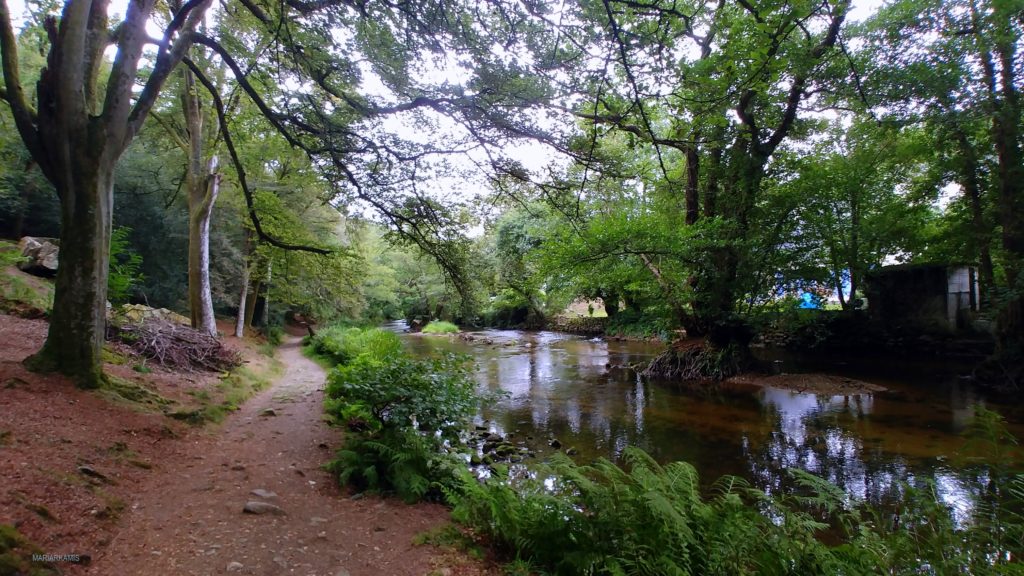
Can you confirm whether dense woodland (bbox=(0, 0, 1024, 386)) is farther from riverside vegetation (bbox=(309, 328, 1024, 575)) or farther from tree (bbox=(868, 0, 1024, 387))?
riverside vegetation (bbox=(309, 328, 1024, 575))

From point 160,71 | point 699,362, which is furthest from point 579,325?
point 160,71

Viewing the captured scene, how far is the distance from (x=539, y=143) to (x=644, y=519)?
4.70 metres

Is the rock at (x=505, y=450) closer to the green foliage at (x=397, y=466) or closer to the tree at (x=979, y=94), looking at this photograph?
the green foliage at (x=397, y=466)

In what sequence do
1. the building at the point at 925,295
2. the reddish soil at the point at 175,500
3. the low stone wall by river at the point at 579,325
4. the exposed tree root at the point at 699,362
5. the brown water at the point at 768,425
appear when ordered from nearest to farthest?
the reddish soil at the point at 175,500
the brown water at the point at 768,425
the exposed tree root at the point at 699,362
the building at the point at 925,295
the low stone wall by river at the point at 579,325

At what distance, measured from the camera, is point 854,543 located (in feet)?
11.3

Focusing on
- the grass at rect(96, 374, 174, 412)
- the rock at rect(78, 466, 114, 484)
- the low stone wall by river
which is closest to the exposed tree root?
the grass at rect(96, 374, 174, 412)

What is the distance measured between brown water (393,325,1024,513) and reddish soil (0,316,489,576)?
11.2 feet

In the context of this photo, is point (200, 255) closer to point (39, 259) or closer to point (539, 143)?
point (39, 259)

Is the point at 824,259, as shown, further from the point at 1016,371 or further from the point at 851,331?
the point at 851,331

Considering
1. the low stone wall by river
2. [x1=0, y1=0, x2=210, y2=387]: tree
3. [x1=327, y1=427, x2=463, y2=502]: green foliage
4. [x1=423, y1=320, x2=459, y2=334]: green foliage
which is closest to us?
[x1=327, y1=427, x2=463, y2=502]: green foliage

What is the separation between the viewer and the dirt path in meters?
3.00

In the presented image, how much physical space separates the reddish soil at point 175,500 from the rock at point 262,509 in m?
0.04

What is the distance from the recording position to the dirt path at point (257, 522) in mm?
2996

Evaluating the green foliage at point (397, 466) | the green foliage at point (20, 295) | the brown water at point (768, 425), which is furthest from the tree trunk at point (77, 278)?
the green foliage at point (20, 295)
